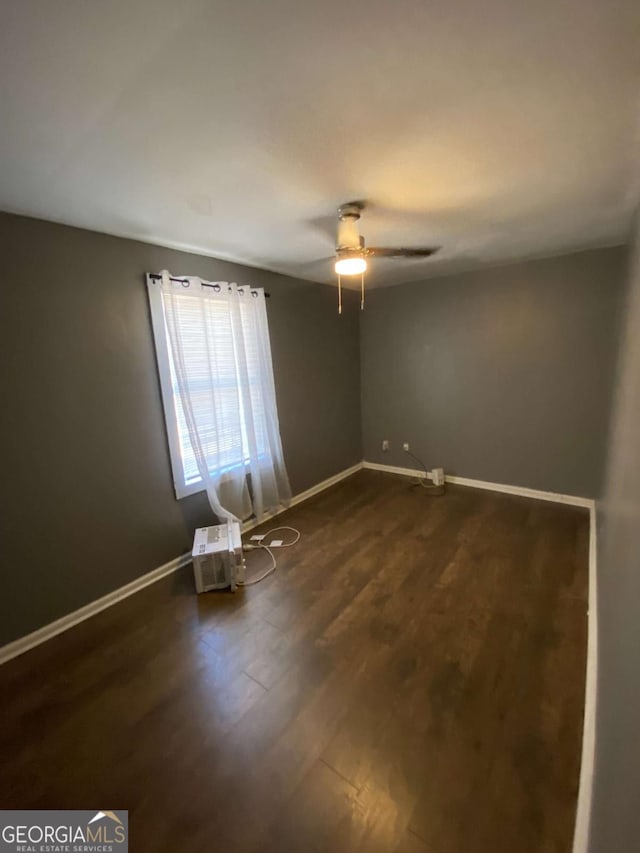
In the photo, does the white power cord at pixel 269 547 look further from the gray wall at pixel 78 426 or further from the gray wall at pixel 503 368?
the gray wall at pixel 503 368

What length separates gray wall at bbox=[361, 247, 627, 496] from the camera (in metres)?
3.10

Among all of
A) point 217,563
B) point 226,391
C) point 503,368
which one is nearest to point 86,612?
point 217,563

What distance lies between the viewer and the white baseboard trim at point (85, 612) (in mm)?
1951

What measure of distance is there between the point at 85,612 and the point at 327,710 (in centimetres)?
164

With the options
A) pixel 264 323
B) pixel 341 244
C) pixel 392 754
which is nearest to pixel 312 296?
pixel 264 323

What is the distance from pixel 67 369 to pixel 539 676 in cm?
298

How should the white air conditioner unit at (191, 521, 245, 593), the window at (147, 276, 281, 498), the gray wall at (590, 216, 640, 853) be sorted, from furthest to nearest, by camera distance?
the window at (147, 276, 281, 498) → the white air conditioner unit at (191, 521, 245, 593) → the gray wall at (590, 216, 640, 853)

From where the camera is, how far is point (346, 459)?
175 inches

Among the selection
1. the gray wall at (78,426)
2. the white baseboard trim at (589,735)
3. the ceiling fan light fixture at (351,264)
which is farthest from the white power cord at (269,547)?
the ceiling fan light fixture at (351,264)

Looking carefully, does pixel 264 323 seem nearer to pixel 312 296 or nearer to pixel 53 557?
pixel 312 296

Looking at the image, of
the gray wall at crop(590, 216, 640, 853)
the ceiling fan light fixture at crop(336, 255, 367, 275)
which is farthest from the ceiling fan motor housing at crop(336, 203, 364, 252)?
the gray wall at crop(590, 216, 640, 853)

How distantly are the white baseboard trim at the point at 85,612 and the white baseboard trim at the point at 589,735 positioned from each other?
248 cm

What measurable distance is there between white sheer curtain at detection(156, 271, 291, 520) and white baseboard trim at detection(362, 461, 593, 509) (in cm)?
171

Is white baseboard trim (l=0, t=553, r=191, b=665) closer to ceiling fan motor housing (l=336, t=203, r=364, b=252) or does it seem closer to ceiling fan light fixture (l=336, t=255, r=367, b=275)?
ceiling fan light fixture (l=336, t=255, r=367, b=275)
